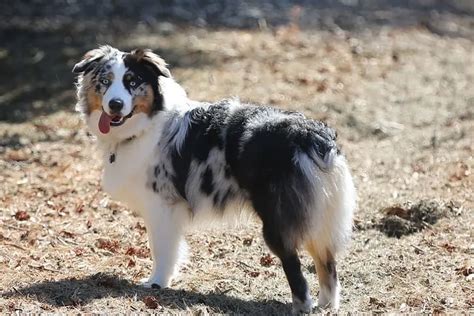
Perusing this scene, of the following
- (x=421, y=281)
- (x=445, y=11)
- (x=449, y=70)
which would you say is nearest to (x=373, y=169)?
(x=421, y=281)

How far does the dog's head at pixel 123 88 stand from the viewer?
620 centimetres

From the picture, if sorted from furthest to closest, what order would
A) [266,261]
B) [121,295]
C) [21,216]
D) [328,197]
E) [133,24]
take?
[133,24]
[21,216]
[266,261]
[121,295]
[328,197]

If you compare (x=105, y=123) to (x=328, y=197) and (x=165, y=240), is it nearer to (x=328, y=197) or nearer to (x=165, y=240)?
(x=165, y=240)

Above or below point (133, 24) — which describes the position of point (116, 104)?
above

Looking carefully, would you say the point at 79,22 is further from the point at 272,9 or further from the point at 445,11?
the point at 445,11

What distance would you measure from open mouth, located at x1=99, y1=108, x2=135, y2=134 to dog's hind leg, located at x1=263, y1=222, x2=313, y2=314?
4.37ft

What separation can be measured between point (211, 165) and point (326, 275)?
112cm

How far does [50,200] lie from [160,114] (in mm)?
2523

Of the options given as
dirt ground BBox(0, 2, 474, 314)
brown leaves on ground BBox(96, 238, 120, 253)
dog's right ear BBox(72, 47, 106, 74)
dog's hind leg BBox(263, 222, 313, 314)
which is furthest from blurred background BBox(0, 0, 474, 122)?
dog's hind leg BBox(263, 222, 313, 314)

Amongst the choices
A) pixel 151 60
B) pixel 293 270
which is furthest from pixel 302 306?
pixel 151 60

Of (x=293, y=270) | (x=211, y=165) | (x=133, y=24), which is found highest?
(x=211, y=165)

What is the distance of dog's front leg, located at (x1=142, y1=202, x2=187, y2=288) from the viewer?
6.30 m

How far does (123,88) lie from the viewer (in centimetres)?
618

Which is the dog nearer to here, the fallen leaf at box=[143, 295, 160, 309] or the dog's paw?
the dog's paw
